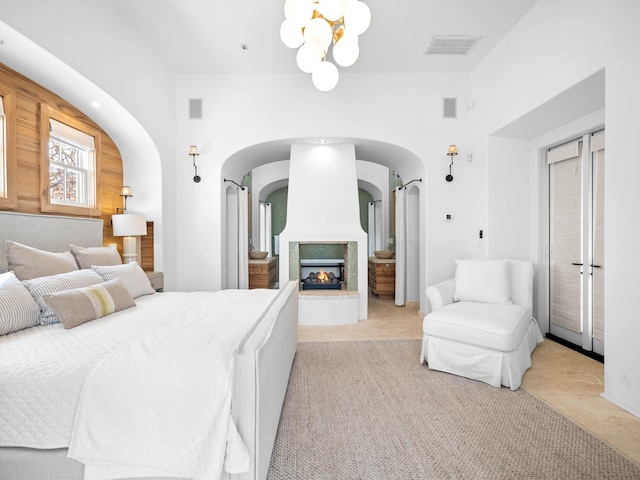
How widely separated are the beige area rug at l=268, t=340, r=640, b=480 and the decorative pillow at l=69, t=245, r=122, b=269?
178 cm

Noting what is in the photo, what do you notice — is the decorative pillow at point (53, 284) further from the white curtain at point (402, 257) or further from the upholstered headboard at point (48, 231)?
the white curtain at point (402, 257)

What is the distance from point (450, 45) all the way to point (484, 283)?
8.61ft

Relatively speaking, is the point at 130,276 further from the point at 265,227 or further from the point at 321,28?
the point at 265,227

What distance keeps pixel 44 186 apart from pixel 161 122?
1.50m

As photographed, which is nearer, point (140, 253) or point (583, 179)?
point (583, 179)

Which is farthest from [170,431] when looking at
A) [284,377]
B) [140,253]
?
[140,253]

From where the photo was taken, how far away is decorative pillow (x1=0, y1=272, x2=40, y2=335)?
1.60m

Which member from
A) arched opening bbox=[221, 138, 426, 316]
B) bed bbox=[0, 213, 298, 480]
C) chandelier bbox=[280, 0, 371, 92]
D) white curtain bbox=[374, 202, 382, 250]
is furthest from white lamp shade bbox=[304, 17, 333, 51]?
white curtain bbox=[374, 202, 382, 250]

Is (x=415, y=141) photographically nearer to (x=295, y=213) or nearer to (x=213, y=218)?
(x=295, y=213)

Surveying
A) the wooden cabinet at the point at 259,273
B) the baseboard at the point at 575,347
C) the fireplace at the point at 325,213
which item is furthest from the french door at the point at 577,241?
the wooden cabinet at the point at 259,273

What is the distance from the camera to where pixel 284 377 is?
2.03 m

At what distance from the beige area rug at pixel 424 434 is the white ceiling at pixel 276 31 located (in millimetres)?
3275

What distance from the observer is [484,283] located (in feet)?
9.96

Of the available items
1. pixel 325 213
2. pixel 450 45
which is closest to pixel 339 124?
pixel 325 213
